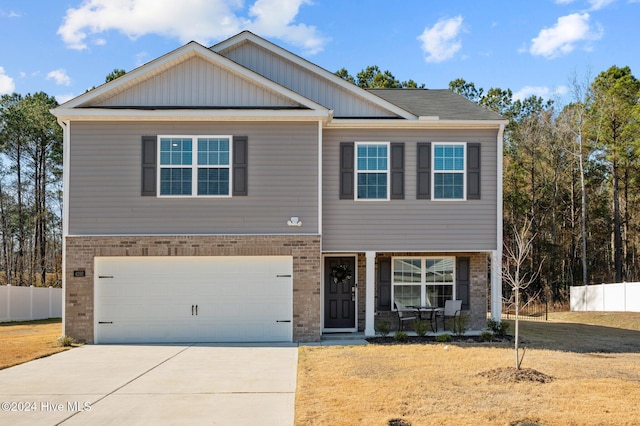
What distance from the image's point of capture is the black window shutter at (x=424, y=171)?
52.5 ft

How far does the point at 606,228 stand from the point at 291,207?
30315 millimetres

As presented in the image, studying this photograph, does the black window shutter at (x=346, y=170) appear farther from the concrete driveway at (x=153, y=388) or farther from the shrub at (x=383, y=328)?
the concrete driveway at (x=153, y=388)

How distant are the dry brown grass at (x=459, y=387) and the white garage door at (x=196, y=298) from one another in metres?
1.93

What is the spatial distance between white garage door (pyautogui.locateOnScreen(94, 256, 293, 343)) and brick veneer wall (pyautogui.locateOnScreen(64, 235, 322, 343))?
0.21 m

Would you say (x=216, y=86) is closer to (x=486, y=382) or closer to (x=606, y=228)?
(x=486, y=382)

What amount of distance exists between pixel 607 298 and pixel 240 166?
1908 centimetres

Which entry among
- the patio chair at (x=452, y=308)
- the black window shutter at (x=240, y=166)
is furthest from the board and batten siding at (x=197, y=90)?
the patio chair at (x=452, y=308)

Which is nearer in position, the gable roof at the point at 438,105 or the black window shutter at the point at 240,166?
the black window shutter at the point at 240,166

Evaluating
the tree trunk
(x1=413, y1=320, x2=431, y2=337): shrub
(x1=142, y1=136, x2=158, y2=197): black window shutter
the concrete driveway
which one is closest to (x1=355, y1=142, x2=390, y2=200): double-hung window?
(x1=413, y1=320, x2=431, y2=337): shrub

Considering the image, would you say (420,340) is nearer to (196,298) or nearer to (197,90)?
(196,298)

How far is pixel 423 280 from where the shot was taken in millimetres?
16984

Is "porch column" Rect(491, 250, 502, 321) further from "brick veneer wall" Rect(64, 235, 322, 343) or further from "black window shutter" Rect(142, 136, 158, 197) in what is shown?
"black window shutter" Rect(142, 136, 158, 197)

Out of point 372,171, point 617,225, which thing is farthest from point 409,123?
point 617,225

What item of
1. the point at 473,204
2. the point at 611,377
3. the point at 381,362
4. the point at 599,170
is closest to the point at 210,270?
the point at 381,362
